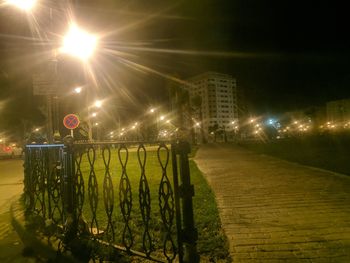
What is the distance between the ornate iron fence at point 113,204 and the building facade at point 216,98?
137523 mm

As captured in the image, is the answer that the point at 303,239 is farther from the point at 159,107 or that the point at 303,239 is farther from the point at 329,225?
the point at 159,107

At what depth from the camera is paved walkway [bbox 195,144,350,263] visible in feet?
13.0

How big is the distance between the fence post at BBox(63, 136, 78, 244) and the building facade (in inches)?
5451

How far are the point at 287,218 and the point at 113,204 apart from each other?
3213 millimetres

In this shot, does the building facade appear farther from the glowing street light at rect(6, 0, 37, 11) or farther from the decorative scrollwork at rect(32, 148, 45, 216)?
the decorative scrollwork at rect(32, 148, 45, 216)

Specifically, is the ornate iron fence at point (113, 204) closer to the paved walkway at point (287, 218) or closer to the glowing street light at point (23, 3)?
the paved walkway at point (287, 218)

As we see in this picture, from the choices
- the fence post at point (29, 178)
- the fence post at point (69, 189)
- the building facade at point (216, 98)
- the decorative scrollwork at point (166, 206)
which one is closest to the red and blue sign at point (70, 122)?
the fence post at point (29, 178)

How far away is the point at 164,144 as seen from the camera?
356 cm

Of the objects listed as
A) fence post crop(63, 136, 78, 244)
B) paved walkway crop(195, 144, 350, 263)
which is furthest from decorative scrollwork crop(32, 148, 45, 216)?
paved walkway crop(195, 144, 350, 263)

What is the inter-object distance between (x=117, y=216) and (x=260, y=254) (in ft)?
10.1

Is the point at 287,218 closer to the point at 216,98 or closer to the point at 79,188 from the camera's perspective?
the point at 79,188

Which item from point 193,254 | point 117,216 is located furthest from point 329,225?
point 117,216

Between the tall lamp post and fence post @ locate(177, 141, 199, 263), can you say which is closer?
fence post @ locate(177, 141, 199, 263)

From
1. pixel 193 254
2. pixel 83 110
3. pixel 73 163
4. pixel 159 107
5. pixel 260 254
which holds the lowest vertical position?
pixel 260 254
